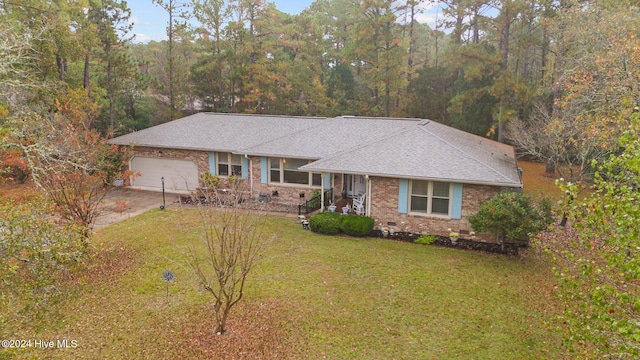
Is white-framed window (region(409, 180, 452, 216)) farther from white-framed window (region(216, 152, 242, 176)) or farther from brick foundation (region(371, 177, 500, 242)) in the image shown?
white-framed window (region(216, 152, 242, 176))

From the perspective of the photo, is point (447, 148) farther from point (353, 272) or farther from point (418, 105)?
point (418, 105)

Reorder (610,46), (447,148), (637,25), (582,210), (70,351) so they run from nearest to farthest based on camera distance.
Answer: (582,210) < (70,351) < (610,46) < (637,25) < (447,148)

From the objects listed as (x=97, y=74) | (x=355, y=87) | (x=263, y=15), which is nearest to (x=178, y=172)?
(x=97, y=74)

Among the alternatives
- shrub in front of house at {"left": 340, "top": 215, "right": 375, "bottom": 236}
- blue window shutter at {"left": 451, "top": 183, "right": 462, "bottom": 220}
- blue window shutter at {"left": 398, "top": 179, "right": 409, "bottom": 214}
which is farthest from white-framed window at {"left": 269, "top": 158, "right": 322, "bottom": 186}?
blue window shutter at {"left": 451, "top": 183, "right": 462, "bottom": 220}

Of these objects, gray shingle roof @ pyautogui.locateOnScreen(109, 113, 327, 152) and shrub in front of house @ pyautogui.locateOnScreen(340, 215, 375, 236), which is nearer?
shrub in front of house @ pyautogui.locateOnScreen(340, 215, 375, 236)

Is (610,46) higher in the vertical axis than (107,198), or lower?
higher

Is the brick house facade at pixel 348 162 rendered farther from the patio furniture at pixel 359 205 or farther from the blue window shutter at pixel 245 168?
the patio furniture at pixel 359 205
